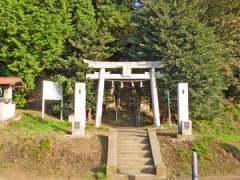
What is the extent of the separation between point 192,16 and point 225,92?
22.6ft

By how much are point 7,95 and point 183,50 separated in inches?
423

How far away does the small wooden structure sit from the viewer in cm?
2302

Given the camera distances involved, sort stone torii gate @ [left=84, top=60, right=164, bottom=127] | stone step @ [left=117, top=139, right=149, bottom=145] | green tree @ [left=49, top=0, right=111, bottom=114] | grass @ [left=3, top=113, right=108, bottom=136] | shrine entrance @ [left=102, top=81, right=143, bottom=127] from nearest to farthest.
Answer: stone step @ [left=117, top=139, right=149, bottom=145] < grass @ [left=3, top=113, right=108, bottom=136] < stone torii gate @ [left=84, top=60, right=164, bottom=127] < green tree @ [left=49, top=0, right=111, bottom=114] < shrine entrance @ [left=102, top=81, right=143, bottom=127]

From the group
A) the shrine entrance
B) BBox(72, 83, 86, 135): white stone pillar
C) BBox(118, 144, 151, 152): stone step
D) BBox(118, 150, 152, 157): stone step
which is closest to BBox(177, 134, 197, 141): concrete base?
BBox(118, 144, 151, 152): stone step

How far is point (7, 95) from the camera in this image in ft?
82.3

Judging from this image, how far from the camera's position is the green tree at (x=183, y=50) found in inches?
1009

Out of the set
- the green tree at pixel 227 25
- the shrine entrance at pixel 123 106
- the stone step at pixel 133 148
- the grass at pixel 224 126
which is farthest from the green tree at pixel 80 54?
the stone step at pixel 133 148

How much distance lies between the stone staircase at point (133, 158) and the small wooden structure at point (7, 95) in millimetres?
6365

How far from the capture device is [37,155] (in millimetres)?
18109

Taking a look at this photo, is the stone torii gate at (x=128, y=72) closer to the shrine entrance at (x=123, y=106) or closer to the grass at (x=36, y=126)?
the grass at (x=36, y=126)

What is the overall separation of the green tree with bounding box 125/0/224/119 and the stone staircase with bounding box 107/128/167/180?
5.64 m

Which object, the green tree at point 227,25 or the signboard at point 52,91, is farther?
the green tree at point 227,25

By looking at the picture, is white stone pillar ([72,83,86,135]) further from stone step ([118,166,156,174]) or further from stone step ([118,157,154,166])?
stone step ([118,166,156,174])

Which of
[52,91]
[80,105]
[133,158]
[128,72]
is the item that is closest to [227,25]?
[128,72]
